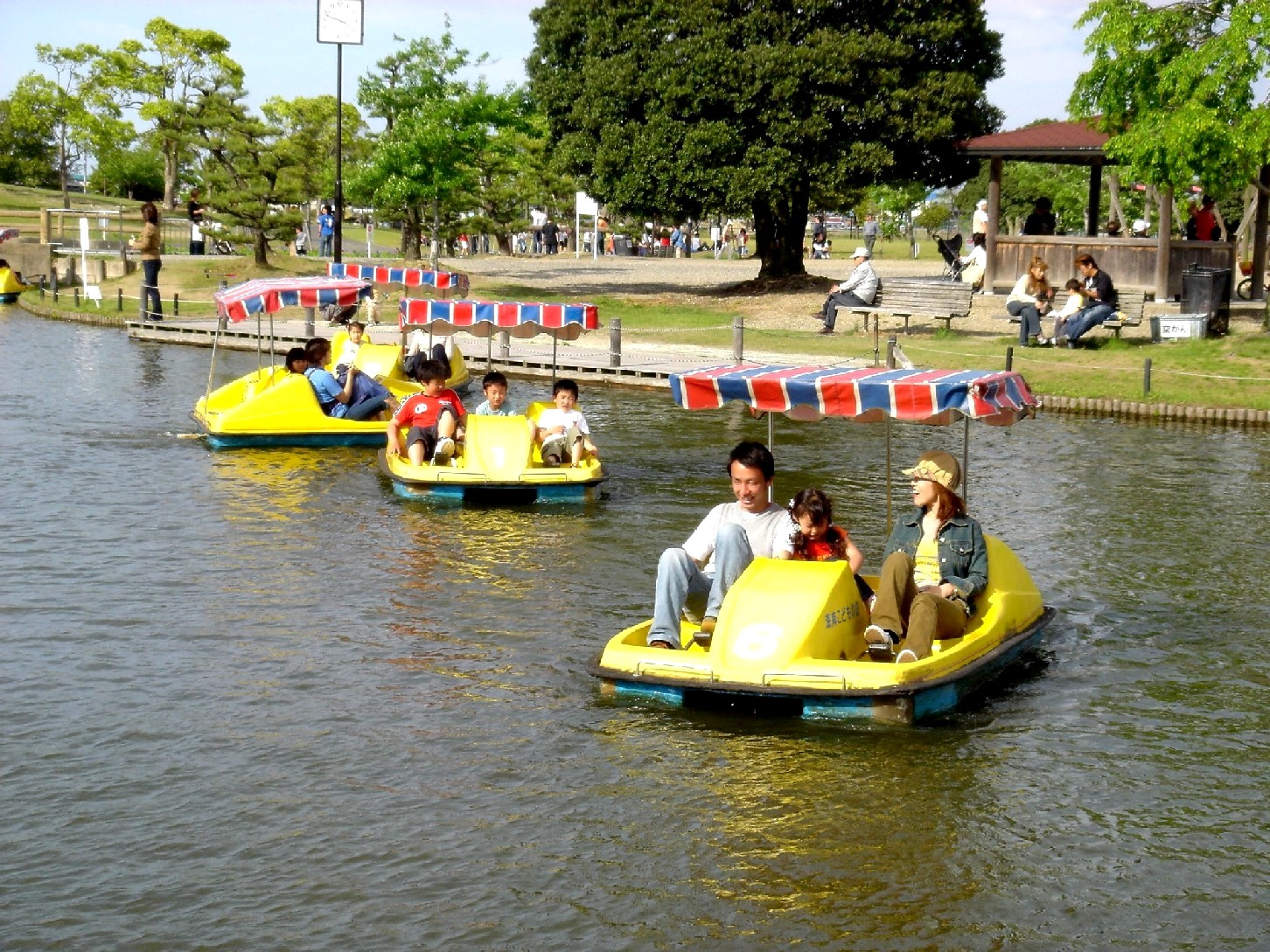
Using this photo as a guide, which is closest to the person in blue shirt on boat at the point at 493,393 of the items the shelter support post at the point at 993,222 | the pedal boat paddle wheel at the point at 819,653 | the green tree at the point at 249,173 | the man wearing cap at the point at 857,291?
the pedal boat paddle wheel at the point at 819,653

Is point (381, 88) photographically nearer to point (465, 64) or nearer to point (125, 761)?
A: point (465, 64)

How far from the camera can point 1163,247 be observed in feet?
101

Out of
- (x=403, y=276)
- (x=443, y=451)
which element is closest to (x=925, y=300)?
(x=403, y=276)

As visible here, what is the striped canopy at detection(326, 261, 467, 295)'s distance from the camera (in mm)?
25953

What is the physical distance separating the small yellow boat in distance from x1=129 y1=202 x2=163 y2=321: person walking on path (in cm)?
1740

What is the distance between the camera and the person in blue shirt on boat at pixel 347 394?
19.9 metres

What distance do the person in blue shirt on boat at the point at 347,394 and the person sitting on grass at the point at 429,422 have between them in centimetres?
258

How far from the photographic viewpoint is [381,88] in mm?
42062

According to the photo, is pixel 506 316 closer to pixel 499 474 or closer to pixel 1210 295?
pixel 499 474

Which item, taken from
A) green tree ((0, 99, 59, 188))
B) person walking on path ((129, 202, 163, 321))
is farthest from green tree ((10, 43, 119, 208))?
person walking on path ((129, 202, 163, 321))

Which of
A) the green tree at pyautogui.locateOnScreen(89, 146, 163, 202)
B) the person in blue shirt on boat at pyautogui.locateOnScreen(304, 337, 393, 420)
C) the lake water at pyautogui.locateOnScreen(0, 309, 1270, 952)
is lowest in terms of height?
the lake water at pyautogui.locateOnScreen(0, 309, 1270, 952)

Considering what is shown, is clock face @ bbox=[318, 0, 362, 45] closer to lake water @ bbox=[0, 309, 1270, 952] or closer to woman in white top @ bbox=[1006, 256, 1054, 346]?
woman in white top @ bbox=[1006, 256, 1054, 346]

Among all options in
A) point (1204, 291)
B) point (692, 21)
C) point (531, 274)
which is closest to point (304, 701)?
point (1204, 291)

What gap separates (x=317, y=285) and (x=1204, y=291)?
1553cm
